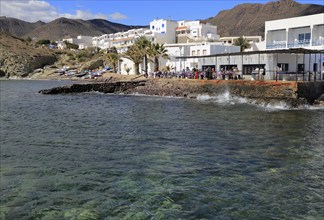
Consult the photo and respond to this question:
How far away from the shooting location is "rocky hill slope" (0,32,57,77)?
132250 millimetres

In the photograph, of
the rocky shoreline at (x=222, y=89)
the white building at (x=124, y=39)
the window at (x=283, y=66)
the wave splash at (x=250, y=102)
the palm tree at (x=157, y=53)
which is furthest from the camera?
the white building at (x=124, y=39)

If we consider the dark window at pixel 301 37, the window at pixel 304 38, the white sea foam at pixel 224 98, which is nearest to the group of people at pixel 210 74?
the white sea foam at pixel 224 98

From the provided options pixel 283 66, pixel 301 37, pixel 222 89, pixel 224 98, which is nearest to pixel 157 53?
pixel 301 37

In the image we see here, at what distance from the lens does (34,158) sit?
43.6ft

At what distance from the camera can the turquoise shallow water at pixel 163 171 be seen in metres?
8.66

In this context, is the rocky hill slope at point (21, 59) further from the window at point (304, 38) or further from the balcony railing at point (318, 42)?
the balcony railing at point (318, 42)

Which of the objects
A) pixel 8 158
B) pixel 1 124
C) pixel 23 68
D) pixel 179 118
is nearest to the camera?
pixel 8 158

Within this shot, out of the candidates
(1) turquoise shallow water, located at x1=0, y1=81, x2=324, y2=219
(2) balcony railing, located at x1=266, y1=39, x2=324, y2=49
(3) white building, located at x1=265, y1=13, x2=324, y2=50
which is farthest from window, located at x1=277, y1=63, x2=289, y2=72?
(1) turquoise shallow water, located at x1=0, y1=81, x2=324, y2=219

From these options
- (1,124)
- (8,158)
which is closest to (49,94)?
(1,124)

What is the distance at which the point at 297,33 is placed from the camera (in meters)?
48.6

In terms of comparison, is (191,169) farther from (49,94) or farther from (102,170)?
(49,94)

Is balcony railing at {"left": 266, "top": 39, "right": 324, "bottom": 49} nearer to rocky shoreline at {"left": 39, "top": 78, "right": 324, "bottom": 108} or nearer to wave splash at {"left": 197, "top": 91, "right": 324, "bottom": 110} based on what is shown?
rocky shoreline at {"left": 39, "top": 78, "right": 324, "bottom": 108}

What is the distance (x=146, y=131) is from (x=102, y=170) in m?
7.99

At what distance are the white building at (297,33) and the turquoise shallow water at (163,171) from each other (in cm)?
2756
